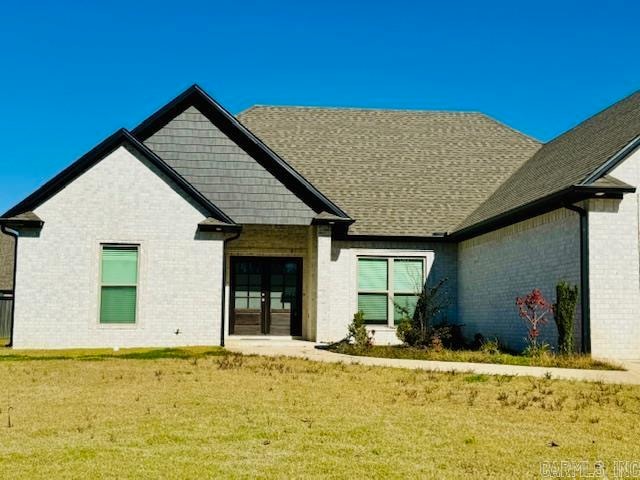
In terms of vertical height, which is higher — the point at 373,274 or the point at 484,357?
the point at 373,274

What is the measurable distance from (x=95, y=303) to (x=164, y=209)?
2.77 m

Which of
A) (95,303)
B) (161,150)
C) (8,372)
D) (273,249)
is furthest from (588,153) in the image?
(8,372)

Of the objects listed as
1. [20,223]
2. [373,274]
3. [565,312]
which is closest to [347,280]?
[373,274]

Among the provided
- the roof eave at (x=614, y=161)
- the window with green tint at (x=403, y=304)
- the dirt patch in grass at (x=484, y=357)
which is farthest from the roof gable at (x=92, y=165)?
the roof eave at (x=614, y=161)

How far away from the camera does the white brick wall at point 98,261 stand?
676 inches

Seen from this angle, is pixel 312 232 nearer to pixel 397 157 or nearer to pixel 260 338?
pixel 260 338

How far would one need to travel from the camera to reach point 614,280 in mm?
14734

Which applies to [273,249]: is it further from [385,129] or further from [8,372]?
[8,372]

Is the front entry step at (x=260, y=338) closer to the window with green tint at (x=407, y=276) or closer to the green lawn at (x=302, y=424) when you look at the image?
the window with green tint at (x=407, y=276)

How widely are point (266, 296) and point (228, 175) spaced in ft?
13.7

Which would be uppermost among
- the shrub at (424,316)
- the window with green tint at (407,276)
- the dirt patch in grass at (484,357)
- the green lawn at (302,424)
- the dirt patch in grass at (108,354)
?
the window with green tint at (407,276)

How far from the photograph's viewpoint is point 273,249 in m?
21.8

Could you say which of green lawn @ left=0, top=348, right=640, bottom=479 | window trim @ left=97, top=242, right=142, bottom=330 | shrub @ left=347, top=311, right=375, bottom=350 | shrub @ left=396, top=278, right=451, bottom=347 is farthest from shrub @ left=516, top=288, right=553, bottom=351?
window trim @ left=97, top=242, right=142, bottom=330

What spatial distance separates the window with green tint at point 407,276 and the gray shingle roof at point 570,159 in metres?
1.76
